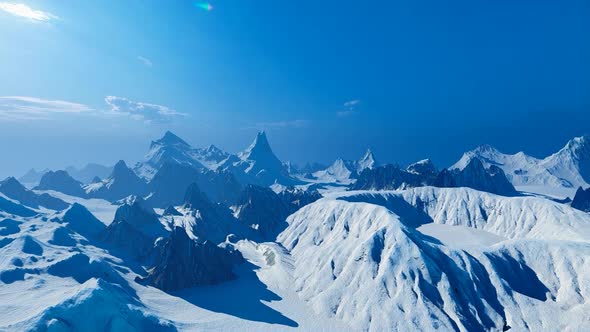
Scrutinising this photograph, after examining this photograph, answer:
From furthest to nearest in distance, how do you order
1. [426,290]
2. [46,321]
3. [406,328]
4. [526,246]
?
[526,246], [426,290], [406,328], [46,321]

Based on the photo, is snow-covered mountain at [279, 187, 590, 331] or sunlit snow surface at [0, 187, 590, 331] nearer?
sunlit snow surface at [0, 187, 590, 331]

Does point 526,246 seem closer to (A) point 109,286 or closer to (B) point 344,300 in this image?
(B) point 344,300

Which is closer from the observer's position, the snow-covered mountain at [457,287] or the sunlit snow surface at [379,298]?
the sunlit snow surface at [379,298]

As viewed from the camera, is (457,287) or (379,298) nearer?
(379,298)

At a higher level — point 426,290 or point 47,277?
point 426,290

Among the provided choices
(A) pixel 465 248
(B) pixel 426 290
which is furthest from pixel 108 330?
(A) pixel 465 248


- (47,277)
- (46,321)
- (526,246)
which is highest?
(526,246)

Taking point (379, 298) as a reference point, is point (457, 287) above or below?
above

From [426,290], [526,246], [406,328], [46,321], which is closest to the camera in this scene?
[46,321]

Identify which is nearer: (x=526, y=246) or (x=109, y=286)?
(x=109, y=286)
